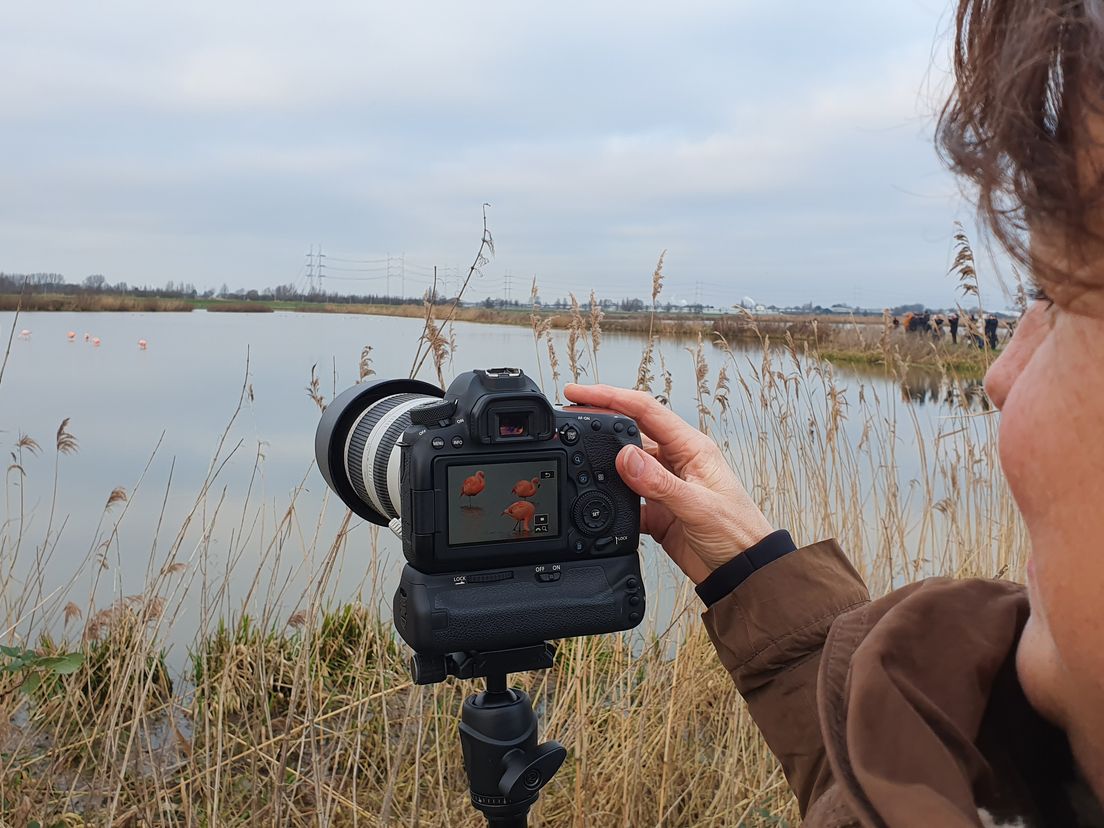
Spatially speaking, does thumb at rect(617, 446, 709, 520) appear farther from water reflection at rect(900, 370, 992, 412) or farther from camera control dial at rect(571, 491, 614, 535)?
water reflection at rect(900, 370, 992, 412)

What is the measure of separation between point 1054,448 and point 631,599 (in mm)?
719

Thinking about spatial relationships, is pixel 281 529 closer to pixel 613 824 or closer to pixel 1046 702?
pixel 613 824

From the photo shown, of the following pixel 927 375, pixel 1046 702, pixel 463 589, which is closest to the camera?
pixel 1046 702

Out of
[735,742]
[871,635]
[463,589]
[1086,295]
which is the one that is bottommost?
[735,742]

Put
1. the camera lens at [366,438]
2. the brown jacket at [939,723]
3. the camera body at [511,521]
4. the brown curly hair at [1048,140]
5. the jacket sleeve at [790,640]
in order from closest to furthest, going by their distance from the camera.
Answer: the brown curly hair at [1048,140], the brown jacket at [939,723], the jacket sleeve at [790,640], the camera body at [511,521], the camera lens at [366,438]

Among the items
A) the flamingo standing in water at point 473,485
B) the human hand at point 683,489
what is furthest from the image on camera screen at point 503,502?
the human hand at point 683,489

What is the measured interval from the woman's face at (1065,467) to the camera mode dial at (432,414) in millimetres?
659

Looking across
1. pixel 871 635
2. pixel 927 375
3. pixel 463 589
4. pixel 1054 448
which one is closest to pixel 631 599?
pixel 463 589

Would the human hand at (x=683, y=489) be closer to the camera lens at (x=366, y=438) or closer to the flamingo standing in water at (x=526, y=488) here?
the flamingo standing in water at (x=526, y=488)

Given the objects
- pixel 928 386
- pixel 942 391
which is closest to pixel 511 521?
pixel 942 391

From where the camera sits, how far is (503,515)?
1.09 m

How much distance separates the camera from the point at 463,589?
1067 millimetres

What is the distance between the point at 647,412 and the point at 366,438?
394mm

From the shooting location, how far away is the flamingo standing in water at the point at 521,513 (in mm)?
1097
